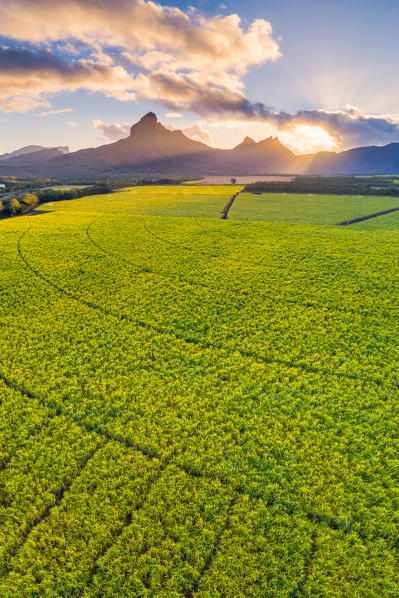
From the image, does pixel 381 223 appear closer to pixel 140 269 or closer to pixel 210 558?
pixel 140 269

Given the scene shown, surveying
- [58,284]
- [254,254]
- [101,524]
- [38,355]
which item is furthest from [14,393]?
[254,254]

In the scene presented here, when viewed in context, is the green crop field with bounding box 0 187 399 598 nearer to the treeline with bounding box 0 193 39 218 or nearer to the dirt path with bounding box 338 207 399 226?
the dirt path with bounding box 338 207 399 226

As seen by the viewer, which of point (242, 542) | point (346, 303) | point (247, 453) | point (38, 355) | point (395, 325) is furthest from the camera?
point (346, 303)

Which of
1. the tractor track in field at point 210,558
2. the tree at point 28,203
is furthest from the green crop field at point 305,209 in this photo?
the tree at point 28,203

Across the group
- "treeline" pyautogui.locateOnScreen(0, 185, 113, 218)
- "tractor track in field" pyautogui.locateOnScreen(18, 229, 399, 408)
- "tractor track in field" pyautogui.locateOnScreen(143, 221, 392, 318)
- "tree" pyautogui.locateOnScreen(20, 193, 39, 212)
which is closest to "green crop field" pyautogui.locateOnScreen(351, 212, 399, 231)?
"tractor track in field" pyautogui.locateOnScreen(143, 221, 392, 318)

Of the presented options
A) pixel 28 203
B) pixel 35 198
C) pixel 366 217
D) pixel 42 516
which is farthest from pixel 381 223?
pixel 35 198

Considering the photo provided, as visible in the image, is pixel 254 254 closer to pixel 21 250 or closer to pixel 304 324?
pixel 304 324
